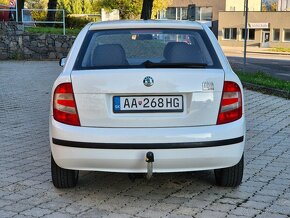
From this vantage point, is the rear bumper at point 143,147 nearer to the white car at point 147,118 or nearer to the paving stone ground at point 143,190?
the white car at point 147,118

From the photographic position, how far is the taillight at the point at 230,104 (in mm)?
4125

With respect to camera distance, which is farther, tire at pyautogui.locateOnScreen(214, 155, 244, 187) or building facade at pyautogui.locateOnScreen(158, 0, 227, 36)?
building facade at pyautogui.locateOnScreen(158, 0, 227, 36)

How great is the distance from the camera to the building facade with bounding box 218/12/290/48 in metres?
55.4

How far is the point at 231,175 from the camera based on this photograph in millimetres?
4605

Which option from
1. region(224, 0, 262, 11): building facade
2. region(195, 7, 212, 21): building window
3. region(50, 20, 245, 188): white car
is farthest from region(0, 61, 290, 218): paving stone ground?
region(224, 0, 262, 11): building facade

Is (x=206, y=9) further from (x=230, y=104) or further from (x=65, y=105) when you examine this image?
(x=65, y=105)

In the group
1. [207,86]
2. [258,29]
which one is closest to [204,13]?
[258,29]

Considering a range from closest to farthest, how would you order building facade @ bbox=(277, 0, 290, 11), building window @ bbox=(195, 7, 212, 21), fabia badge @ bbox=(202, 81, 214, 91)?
fabia badge @ bbox=(202, 81, 214, 91)
building facade @ bbox=(277, 0, 290, 11)
building window @ bbox=(195, 7, 212, 21)

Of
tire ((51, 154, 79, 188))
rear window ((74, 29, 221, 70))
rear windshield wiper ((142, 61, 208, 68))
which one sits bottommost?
tire ((51, 154, 79, 188))

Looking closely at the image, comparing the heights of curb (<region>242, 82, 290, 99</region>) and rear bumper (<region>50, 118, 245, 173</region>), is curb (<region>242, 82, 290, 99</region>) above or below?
below

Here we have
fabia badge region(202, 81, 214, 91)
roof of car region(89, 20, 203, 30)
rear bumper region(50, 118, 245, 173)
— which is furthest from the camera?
roof of car region(89, 20, 203, 30)

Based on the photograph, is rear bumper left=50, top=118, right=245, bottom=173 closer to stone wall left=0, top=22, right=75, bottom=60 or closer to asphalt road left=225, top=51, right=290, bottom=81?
asphalt road left=225, top=51, right=290, bottom=81

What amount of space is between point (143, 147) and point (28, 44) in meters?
19.1

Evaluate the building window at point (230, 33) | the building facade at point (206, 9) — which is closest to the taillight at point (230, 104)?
the building window at point (230, 33)
